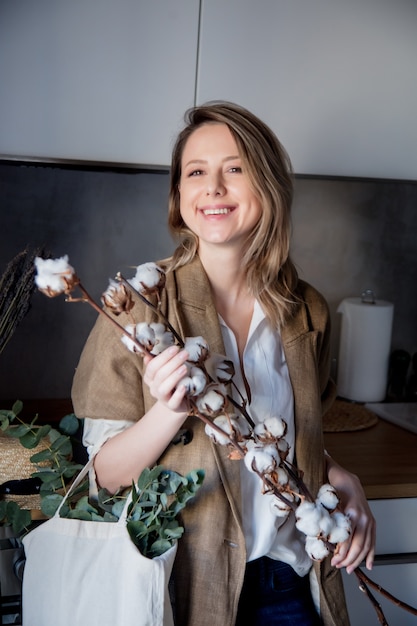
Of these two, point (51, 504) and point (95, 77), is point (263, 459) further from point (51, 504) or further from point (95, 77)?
point (95, 77)

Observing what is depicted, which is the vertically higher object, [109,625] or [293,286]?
[293,286]

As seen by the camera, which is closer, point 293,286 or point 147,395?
point 147,395

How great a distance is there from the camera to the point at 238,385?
1269 mm

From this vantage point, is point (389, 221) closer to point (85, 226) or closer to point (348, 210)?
Result: point (348, 210)

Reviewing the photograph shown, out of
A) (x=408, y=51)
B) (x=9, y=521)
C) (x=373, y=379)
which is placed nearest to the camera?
(x=9, y=521)

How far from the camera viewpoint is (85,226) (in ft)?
6.42

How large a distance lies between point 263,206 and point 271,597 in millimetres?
621

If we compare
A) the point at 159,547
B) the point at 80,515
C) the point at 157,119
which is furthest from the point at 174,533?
the point at 157,119

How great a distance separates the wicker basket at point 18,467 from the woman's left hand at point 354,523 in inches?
20.4

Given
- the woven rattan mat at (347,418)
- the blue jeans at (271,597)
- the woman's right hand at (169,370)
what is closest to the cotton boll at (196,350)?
the woman's right hand at (169,370)

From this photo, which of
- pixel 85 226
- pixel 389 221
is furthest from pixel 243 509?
pixel 389 221

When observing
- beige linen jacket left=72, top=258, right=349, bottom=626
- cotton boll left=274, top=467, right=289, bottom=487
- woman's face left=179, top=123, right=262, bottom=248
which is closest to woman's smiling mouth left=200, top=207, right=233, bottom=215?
woman's face left=179, top=123, right=262, bottom=248

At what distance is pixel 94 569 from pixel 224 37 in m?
1.12

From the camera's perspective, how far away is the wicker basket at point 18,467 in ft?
4.59
